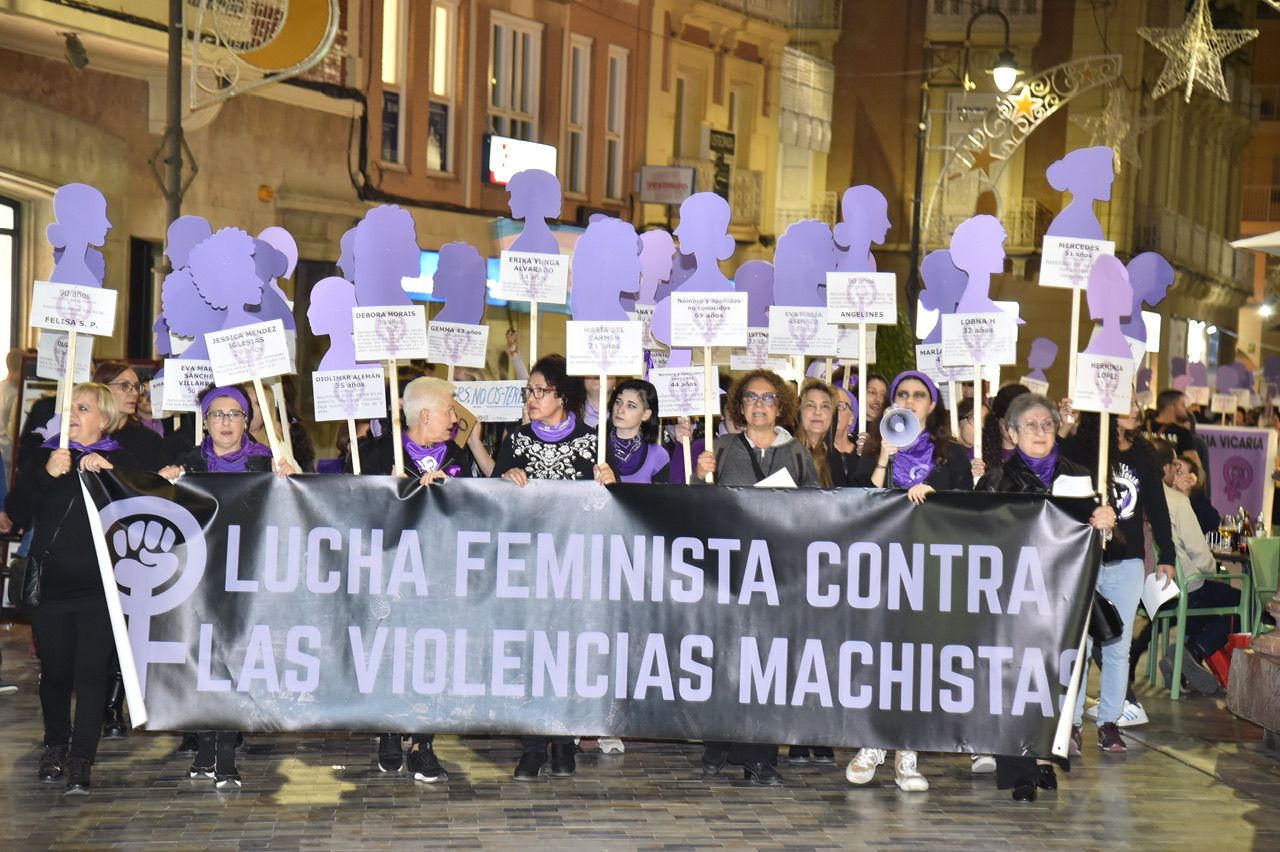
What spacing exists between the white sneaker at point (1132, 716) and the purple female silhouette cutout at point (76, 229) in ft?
19.8

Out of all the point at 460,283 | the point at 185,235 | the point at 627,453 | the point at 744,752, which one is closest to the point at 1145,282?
the point at 627,453

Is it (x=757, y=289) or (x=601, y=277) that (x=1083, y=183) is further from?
(x=757, y=289)

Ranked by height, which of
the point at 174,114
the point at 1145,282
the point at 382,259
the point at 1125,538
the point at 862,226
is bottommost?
the point at 1125,538

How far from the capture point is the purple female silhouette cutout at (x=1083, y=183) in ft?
27.6

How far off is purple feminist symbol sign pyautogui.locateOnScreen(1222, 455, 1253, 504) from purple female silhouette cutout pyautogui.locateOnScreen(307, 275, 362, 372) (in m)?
10.3

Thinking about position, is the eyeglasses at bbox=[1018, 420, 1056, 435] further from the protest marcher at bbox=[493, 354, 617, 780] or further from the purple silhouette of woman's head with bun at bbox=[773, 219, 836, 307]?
the purple silhouette of woman's head with bun at bbox=[773, 219, 836, 307]

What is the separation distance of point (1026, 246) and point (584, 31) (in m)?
13.7

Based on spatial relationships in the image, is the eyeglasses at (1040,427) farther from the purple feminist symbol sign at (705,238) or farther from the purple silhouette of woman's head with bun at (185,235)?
the purple silhouette of woman's head with bun at (185,235)

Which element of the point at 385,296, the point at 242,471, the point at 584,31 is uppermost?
the point at 584,31

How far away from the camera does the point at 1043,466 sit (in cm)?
802

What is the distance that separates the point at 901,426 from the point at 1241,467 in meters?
9.15

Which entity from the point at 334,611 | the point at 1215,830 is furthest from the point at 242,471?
the point at 1215,830

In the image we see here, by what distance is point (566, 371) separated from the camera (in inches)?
322

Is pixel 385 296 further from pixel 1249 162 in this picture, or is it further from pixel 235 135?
pixel 1249 162
